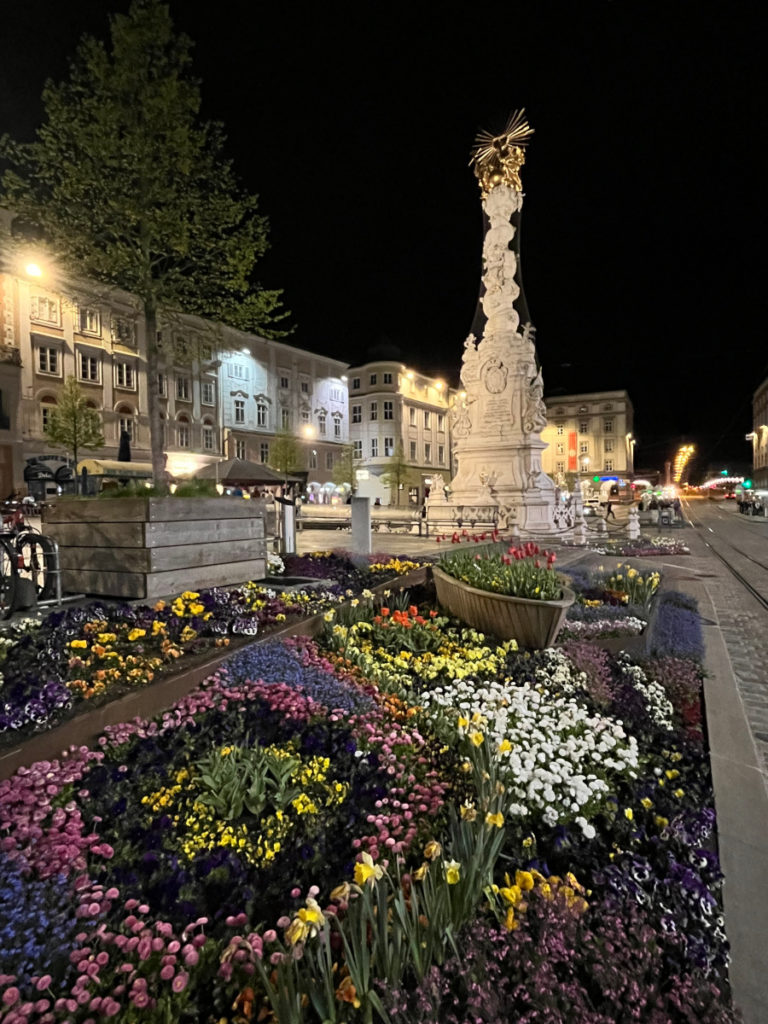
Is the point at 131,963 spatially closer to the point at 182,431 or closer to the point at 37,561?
the point at 37,561

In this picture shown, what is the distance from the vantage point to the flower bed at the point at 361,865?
1716 millimetres

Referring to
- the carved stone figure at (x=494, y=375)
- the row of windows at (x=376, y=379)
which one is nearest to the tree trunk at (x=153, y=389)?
the carved stone figure at (x=494, y=375)

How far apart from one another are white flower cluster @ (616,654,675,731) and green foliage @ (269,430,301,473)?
4197cm

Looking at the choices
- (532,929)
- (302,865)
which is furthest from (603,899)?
(302,865)

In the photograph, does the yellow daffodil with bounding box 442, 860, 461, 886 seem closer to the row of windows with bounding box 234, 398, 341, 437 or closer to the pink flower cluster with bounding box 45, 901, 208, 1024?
the pink flower cluster with bounding box 45, 901, 208, 1024

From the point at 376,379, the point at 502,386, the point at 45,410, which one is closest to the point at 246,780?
the point at 502,386

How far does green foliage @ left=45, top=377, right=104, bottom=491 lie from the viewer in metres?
28.9

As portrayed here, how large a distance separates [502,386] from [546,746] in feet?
67.6

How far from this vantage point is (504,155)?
2362cm

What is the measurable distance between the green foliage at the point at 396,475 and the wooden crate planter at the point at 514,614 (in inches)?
2116

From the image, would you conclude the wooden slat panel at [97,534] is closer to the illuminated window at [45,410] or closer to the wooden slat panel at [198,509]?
the wooden slat panel at [198,509]

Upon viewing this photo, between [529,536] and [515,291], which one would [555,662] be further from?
[515,291]

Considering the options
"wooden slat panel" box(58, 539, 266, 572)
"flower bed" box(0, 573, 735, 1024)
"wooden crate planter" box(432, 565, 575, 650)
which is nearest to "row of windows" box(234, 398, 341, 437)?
"wooden slat panel" box(58, 539, 266, 572)

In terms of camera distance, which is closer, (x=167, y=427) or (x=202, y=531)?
(x=202, y=531)
